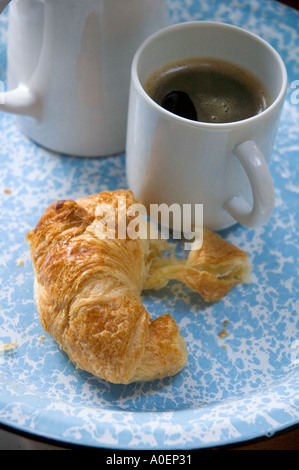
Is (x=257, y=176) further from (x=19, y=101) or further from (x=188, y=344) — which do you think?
(x=19, y=101)

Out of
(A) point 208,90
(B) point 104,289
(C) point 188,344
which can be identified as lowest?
(C) point 188,344

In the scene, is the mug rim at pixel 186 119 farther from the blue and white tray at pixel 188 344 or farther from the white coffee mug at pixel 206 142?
the blue and white tray at pixel 188 344

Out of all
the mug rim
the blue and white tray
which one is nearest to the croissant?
the blue and white tray

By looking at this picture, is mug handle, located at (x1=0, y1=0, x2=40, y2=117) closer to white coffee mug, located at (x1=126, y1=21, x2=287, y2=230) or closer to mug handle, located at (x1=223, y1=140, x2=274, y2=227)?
white coffee mug, located at (x1=126, y1=21, x2=287, y2=230)

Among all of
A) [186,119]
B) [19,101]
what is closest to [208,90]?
[186,119]

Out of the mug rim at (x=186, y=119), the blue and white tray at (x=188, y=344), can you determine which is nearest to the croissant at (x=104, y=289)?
the blue and white tray at (x=188, y=344)
